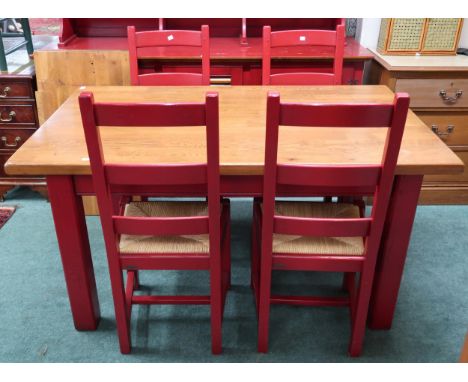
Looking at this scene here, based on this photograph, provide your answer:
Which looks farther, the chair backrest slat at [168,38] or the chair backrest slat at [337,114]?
the chair backrest slat at [168,38]

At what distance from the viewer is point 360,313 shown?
1.48m

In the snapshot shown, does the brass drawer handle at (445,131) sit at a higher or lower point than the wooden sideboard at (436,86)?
lower

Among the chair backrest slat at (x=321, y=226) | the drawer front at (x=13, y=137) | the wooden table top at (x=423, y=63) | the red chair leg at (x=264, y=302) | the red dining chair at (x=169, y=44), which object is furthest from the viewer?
the drawer front at (x=13, y=137)

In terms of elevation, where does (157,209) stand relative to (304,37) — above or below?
below

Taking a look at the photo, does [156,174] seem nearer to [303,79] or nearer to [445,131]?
[303,79]

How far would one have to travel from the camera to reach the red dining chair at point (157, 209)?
42.6 inches

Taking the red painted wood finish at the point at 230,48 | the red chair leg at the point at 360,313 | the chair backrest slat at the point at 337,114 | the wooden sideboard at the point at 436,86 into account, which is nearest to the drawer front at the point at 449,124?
the wooden sideboard at the point at 436,86

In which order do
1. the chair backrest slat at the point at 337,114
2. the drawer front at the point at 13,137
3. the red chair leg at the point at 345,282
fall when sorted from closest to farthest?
the chair backrest slat at the point at 337,114, the red chair leg at the point at 345,282, the drawer front at the point at 13,137

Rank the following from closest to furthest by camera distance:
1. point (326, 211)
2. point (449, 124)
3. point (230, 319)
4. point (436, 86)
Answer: point (326, 211)
point (230, 319)
point (436, 86)
point (449, 124)

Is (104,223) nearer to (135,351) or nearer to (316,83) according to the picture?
(135,351)

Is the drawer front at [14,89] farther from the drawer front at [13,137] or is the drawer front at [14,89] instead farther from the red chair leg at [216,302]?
the red chair leg at [216,302]

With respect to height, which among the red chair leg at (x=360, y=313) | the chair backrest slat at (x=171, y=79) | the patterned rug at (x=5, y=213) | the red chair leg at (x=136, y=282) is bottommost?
the patterned rug at (x=5, y=213)

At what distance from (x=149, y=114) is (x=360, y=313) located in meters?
0.98

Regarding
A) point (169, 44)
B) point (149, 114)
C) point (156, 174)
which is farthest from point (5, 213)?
point (149, 114)
